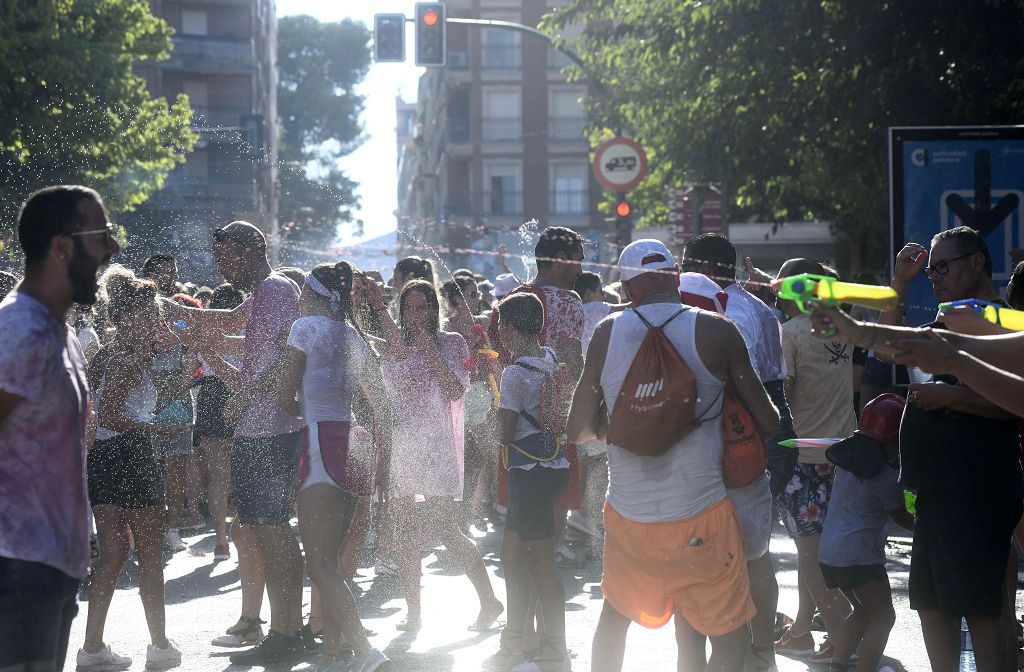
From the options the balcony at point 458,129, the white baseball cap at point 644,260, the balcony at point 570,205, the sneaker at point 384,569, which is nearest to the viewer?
the white baseball cap at point 644,260

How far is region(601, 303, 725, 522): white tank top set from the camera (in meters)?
4.92

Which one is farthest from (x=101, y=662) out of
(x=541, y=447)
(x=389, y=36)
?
(x=389, y=36)

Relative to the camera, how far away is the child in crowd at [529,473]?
21.6 feet

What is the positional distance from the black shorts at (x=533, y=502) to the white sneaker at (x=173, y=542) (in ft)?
16.0

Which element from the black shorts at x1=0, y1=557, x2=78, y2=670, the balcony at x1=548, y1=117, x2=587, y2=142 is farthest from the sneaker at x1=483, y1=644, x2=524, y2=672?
the balcony at x1=548, y1=117, x2=587, y2=142

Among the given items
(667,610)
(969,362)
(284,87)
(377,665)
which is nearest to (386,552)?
(377,665)

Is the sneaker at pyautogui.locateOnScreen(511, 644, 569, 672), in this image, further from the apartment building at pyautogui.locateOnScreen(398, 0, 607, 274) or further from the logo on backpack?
the apartment building at pyautogui.locateOnScreen(398, 0, 607, 274)

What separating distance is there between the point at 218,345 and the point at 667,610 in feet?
10.7

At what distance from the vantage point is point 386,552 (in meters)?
9.66

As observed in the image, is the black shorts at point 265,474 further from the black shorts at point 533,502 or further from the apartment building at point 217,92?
the apartment building at point 217,92

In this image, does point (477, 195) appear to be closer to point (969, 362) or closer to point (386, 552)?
point (386, 552)

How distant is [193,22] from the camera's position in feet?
179

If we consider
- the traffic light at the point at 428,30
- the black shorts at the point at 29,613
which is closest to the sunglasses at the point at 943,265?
the black shorts at the point at 29,613

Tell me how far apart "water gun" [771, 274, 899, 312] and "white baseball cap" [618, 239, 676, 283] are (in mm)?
1645
